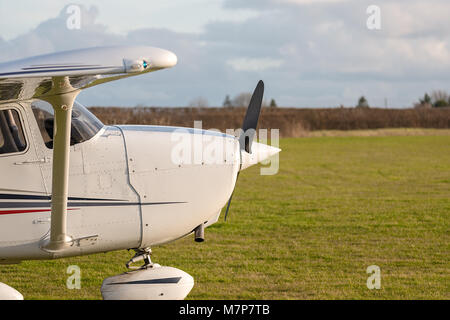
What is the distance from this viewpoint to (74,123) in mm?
5262

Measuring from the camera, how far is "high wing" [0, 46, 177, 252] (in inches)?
156

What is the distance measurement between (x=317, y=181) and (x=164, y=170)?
12756 millimetres

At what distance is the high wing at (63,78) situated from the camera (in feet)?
13.0

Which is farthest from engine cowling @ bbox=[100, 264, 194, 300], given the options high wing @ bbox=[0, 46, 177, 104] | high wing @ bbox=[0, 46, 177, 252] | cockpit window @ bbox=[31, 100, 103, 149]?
high wing @ bbox=[0, 46, 177, 104]

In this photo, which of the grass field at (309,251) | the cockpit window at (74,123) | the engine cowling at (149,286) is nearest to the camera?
the cockpit window at (74,123)

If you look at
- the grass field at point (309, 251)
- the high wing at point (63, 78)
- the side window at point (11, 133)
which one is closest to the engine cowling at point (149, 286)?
the high wing at point (63, 78)

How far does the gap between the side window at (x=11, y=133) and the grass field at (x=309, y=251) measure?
7.05 feet

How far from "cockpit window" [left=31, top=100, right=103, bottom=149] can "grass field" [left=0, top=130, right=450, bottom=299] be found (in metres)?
2.09

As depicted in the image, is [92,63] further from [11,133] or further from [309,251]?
[309,251]

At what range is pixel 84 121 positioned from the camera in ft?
17.5

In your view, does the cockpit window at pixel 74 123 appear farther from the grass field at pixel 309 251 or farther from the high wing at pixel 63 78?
the grass field at pixel 309 251

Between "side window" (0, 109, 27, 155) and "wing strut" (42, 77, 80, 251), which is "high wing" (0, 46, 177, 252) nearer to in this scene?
"wing strut" (42, 77, 80, 251)
